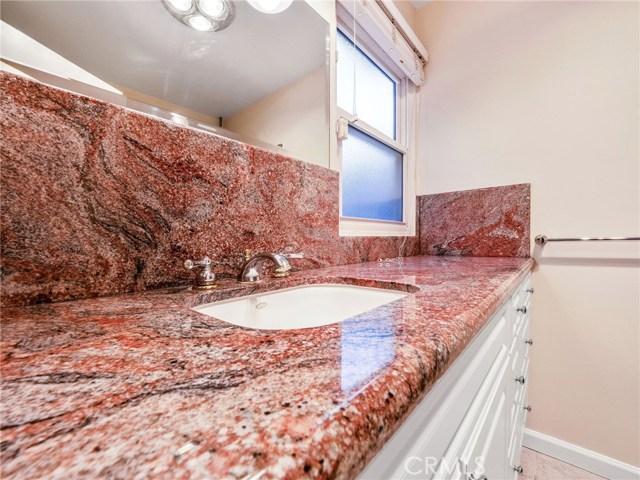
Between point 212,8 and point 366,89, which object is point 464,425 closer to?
point 212,8

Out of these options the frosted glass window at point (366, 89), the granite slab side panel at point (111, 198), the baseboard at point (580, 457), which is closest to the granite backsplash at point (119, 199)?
the granite slab side panel at point (111, 198)

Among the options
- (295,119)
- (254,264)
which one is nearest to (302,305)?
(254,264)

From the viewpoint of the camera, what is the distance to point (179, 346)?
31 centimetres

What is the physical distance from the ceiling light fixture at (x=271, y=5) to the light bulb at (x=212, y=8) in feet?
0.39

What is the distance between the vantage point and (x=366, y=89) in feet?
5.32

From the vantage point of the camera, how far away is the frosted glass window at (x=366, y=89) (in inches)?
55.4

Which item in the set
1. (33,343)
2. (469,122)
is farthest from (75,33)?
(469,122)

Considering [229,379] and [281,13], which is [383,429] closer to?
[229,379]

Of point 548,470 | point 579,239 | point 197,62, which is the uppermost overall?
point 197,62

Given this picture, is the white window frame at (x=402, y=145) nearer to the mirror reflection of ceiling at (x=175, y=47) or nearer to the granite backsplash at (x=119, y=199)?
the mirror reflection of ceiling at (x=175, y=47)

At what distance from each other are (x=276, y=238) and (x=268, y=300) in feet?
0.74

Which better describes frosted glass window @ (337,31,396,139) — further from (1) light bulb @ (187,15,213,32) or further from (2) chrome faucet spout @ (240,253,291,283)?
(2) chrome faucet spout @ (240,253,291,283)

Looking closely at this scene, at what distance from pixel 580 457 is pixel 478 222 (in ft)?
3.89

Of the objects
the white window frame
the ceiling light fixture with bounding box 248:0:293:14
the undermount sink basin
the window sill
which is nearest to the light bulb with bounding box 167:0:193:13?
the ceiling light fixture with bounding box 248:0:293:14
